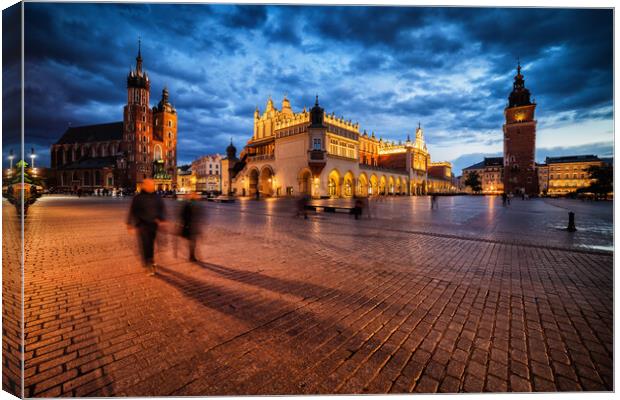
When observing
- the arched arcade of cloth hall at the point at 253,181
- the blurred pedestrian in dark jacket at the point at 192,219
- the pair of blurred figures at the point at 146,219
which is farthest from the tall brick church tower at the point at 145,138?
the pair of blurred figures at the point at 146,219

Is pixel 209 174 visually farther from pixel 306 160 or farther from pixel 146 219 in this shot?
pixel 146 219

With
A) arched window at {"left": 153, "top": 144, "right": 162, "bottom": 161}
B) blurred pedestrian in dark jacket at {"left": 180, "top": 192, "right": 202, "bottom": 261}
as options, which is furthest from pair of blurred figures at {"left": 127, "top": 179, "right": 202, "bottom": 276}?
arched window at {"left": 153, "top": 144, "right": 162, "bottom": 161}

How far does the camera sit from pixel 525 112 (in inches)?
2616

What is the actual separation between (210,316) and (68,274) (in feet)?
12.0

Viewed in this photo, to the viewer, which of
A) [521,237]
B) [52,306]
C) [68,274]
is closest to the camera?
[52,306]

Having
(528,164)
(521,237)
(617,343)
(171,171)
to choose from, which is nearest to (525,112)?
(528,164)

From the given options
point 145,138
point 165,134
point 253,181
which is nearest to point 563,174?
point 253,181

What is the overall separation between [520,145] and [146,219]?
83.8 meters

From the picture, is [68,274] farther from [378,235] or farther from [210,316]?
[378,235]

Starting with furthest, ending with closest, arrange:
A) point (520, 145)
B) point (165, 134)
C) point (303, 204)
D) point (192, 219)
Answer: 1. point (165, 134)
2. point (520, 145)
3. point (303, 204)
4. point (192, 219)

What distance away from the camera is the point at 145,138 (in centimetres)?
7525

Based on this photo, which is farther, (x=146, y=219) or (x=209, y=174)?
(x=209, y=174)

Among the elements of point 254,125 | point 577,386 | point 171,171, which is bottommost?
point 577,386

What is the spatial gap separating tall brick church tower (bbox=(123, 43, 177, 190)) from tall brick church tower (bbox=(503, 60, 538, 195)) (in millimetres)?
93261
